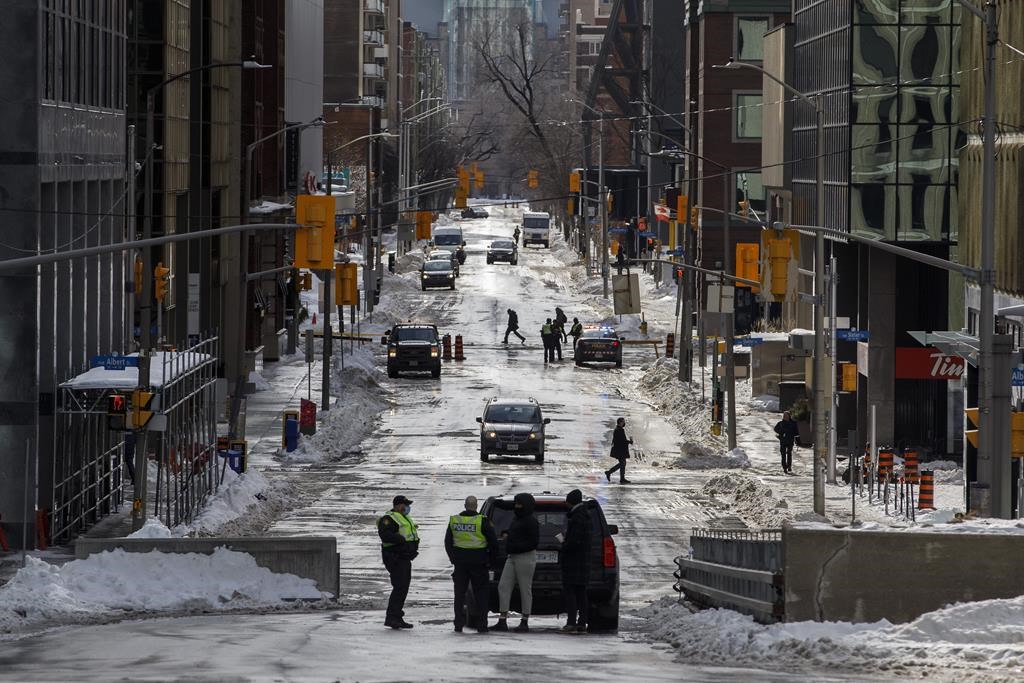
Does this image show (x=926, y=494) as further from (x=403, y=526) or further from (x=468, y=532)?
(x=468, y=532)

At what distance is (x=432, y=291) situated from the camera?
105m

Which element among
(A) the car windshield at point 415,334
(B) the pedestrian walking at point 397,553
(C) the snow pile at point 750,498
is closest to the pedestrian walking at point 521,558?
(B) the pedestrian walking at point 397,553

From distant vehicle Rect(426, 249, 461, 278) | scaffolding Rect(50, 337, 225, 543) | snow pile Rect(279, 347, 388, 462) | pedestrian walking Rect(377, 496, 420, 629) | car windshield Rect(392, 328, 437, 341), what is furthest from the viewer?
distant vehicle Rect(426, 249, 461, 278)

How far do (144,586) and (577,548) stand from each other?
6.42m

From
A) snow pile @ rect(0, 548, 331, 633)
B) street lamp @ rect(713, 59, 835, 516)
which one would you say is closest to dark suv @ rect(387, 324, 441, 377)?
street lamp @ rect(713, 59, 835, 516)

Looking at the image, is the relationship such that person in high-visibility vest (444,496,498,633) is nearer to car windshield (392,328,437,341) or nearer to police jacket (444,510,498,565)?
police jacket (444,510,498,565)

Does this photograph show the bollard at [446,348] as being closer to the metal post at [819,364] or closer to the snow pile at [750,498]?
the snow pile at [750,498]

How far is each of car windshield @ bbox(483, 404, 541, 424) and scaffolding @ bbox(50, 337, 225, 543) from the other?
9669mm

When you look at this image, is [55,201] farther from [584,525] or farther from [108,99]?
[584,525]

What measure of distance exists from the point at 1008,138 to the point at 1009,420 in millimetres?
12412

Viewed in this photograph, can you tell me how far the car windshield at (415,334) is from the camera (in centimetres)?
6825

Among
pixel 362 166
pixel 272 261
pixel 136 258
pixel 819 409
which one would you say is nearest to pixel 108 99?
pixel 136 258

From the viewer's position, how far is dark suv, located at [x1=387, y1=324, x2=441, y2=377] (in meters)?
67.6

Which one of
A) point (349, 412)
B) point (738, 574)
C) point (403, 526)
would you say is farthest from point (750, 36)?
point (403, 526)
